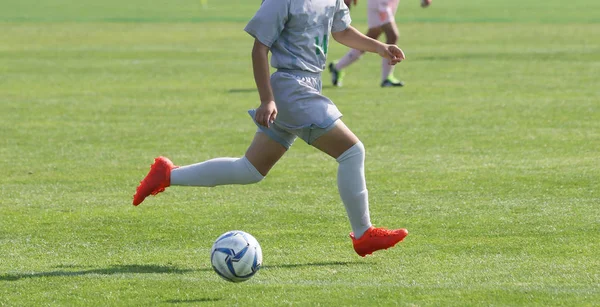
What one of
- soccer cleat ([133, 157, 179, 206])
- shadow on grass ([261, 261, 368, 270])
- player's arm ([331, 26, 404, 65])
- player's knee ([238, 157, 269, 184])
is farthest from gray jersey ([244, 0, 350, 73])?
shadow on grass ([261, 261, 368, 270])

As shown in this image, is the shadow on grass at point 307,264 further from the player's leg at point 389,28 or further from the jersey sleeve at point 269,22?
the player's leg at point 389,28

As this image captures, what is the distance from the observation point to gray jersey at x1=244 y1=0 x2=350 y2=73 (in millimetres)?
6539

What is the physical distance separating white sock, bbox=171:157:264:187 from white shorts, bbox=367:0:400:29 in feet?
36.1

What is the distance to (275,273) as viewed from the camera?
21.5 ft

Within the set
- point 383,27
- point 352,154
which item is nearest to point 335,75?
point 383,27

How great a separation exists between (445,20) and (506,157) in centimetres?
2697

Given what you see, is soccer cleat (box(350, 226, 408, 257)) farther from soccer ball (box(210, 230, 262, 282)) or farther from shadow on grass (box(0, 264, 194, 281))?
shadow on grass (box(0, 264, 194, 281))

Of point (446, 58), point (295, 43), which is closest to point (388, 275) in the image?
point (295, 43)

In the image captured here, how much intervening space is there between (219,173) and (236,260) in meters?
1.13

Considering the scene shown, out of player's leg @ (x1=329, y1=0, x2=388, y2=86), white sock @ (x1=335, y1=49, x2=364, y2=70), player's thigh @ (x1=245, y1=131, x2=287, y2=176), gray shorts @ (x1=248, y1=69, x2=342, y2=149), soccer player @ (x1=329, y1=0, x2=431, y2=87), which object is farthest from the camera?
white sock @ (x1=335, y1=49, x2=364, y2=70)

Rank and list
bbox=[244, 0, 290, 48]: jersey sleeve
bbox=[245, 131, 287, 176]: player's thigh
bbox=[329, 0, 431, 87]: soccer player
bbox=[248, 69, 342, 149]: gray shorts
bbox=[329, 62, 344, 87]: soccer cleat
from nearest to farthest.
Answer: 1. bbox=[244, 0, 290, 48]: jersey sleeve
2. bbox=[248, 69, 342, 149]: gray shorts
3. bbox=[245, 131, 287, 176]: player's thigh
4. bbox=[329, 0, 431, 87]: soccer player
5. bbox=[329, 62, 344, 87]: soccer cleat

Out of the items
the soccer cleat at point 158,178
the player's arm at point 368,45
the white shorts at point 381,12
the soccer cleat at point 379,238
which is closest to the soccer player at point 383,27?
the white shorts at point 381,12

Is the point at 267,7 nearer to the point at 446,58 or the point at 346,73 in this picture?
the point at 346,73

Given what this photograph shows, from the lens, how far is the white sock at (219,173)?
708 centimetres
